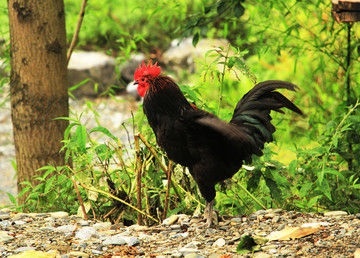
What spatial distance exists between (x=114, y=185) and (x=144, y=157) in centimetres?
34

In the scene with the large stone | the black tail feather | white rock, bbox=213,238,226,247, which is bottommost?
white rock, bbox=213,238,226,247

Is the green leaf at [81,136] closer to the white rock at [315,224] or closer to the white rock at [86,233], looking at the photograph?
the white rock at [86,233]

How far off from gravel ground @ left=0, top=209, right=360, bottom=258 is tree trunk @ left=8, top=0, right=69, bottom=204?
760mm

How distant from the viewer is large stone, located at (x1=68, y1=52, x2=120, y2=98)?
9.78 m

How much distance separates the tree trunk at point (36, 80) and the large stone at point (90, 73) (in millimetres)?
5303

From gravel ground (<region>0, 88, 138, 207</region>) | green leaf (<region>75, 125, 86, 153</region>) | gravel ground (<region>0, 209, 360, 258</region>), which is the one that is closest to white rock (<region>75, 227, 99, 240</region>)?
gravel ground (<region>0, 209, 360, 258</region>)

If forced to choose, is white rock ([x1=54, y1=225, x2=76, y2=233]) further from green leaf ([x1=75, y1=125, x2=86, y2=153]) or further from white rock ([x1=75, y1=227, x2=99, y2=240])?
green leaf ([x1=75, y1=125, x2=86, y2=153])

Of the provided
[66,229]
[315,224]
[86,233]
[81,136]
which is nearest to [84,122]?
[81,136]

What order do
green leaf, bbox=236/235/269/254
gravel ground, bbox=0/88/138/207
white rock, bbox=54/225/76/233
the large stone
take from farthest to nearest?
the large stone < gravel ground, bbox=0/88/138/207 < white rock, bbox=54/225/76/233 < green leaf, bbox=236/235/269/254

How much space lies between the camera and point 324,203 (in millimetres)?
4188

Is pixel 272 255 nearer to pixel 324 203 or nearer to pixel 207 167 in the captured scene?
pixel 207 167

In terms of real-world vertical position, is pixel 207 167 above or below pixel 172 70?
below

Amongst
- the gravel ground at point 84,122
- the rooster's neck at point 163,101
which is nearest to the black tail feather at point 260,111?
the rooster's neck at point 163,101

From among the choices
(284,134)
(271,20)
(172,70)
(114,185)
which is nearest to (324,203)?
(284,134)
